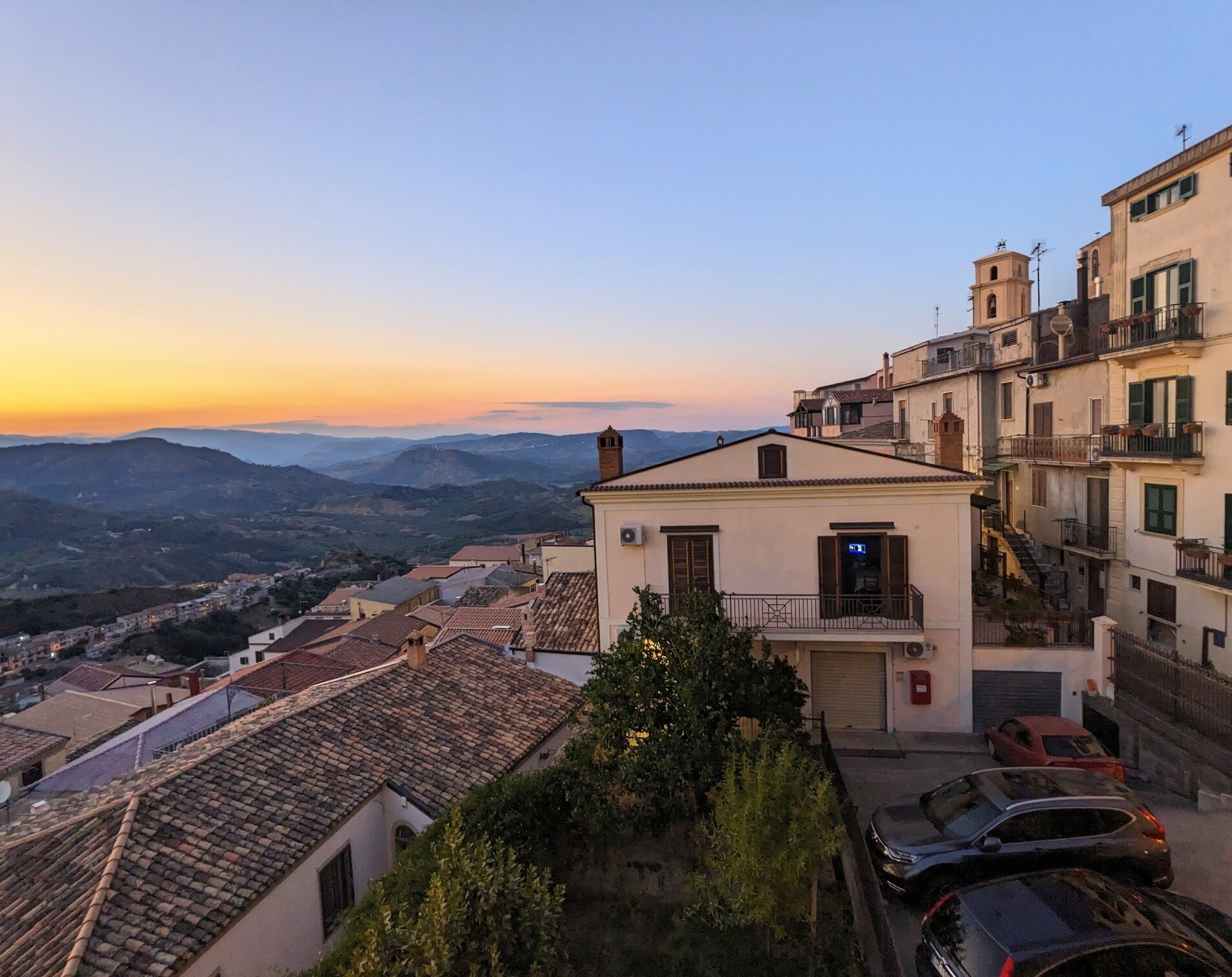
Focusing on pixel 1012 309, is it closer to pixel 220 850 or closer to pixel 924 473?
pixel 924 473

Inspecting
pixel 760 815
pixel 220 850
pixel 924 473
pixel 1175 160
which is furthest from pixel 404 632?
pixel 1175 160

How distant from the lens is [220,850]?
9.98m

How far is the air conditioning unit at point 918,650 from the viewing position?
14920 millimetres

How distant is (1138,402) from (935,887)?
1673 cm

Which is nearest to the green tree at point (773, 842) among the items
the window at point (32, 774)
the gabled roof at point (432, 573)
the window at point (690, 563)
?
the window at point (690, 563)

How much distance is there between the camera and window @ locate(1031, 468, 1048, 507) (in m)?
24.1

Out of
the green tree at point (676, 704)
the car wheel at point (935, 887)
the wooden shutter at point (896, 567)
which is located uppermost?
the wooden shutter at point (896, 567)

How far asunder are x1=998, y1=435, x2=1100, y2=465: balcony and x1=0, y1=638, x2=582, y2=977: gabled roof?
59.8ft

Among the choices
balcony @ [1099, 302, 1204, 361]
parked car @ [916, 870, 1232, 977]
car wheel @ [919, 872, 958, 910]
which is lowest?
car wheel @ [919, 872, 958, 910]

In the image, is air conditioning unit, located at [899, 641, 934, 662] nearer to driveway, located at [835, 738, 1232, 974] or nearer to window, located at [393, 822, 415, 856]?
driveway, located at [835, 738, 1232, 974]

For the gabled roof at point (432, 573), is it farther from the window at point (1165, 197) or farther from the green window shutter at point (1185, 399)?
the window at point (1165, 197)

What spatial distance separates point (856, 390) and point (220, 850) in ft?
128

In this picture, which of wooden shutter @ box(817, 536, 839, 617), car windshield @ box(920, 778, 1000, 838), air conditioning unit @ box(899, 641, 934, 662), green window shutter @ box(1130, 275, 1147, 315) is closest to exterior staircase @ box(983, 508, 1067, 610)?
air conditioning unit @ box(899, 641, 934, 662)

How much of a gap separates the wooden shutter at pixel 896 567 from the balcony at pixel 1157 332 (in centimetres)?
956
